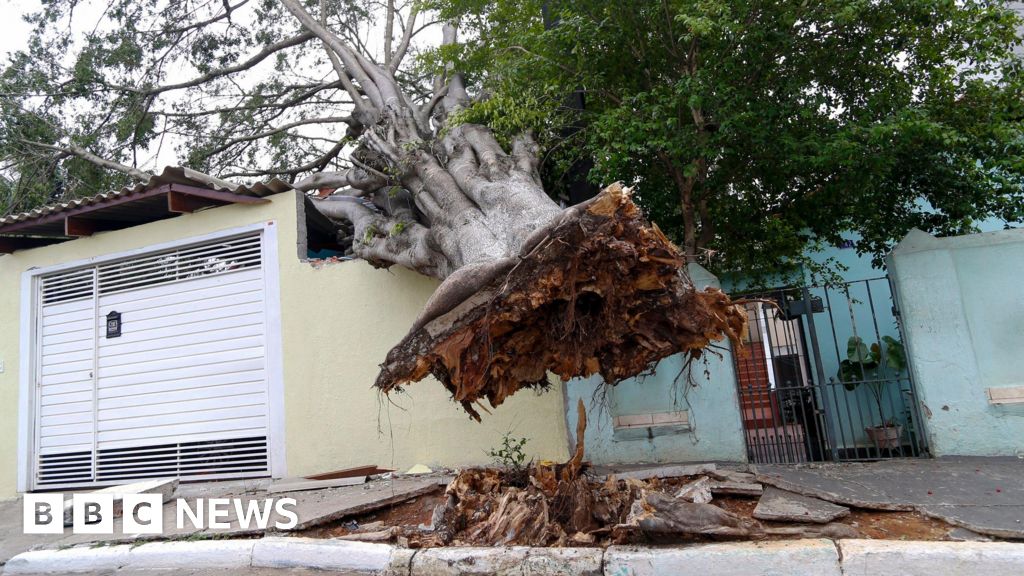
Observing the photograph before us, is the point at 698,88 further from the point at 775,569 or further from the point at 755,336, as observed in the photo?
the point at 755,336

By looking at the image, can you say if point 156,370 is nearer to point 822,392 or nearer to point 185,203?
point 185,203

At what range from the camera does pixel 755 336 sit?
10188 mm

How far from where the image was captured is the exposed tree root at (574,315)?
353 centimetres

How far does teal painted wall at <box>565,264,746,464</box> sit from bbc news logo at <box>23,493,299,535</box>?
2911 mm

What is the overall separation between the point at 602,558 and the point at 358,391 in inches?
168

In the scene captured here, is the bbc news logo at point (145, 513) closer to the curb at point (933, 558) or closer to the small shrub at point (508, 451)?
the small shrub at point (508, 451)

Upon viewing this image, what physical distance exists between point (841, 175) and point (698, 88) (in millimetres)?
1847

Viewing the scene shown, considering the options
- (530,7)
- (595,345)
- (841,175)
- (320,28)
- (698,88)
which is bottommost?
(595,345)

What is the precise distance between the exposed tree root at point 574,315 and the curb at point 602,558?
103cm

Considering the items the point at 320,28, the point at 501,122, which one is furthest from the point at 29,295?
the point at 501,122

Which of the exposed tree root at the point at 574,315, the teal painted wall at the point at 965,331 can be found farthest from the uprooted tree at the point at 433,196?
the teal painted wall at the point at 965,331

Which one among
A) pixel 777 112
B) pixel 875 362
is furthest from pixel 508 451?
pixel 875 362

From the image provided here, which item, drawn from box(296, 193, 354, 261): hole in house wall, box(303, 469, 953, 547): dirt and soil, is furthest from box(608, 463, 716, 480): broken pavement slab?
box(296, 193, 354, 261): hole in house wall

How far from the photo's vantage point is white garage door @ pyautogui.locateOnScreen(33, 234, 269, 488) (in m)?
7.54
